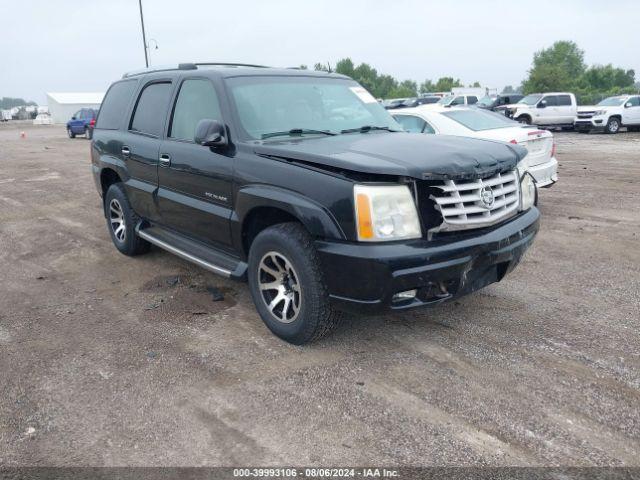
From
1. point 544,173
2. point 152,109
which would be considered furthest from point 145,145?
point 544,173

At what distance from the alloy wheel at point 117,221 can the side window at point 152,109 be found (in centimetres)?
98

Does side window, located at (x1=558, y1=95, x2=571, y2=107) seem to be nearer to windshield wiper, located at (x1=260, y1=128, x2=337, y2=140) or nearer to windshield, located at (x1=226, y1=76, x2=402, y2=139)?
windshield, located at (x1=226, y1=76, x2=402, y2=139)

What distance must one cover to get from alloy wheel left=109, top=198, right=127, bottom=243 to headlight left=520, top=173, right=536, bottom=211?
13.5ft

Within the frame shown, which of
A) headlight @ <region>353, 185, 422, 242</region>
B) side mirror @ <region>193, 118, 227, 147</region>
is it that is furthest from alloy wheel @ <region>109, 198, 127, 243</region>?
headlight @ <region>353, 185, 422, 242</region>

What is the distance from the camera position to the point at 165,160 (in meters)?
4.72

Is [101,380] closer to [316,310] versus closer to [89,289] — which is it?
[316,310]

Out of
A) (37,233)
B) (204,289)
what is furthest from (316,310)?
(37,233)

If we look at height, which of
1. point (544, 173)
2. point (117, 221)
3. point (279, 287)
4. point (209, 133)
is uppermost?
point (209, 133)

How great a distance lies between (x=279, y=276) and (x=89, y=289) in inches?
92.0

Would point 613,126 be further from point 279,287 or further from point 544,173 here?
point 279,287

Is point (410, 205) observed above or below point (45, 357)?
above

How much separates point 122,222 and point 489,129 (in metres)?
5.35

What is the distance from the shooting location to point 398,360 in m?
3.57

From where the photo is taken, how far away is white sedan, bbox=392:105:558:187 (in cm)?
755
